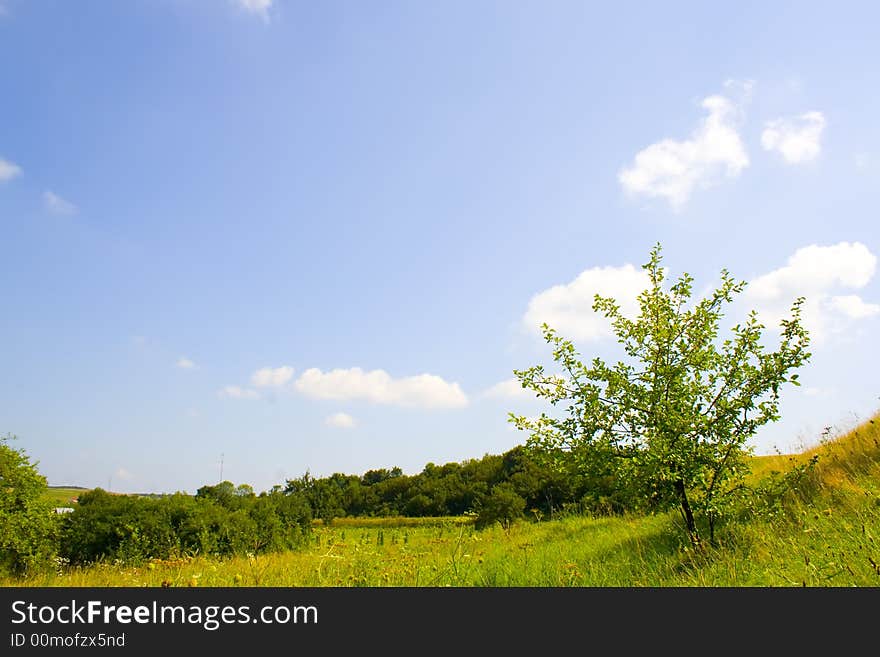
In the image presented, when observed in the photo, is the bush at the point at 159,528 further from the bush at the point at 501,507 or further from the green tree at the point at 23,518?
the bush at the point at 501,507

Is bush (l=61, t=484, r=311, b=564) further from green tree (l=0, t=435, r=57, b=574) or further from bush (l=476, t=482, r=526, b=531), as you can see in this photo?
bush (l=476, t=482, r=526, b=531)

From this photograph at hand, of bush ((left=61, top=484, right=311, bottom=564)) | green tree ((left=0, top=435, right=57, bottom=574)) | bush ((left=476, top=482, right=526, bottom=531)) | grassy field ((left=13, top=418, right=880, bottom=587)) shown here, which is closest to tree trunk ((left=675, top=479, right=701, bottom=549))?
grassy field ((left=13, top=418, right=880, bottom=587))

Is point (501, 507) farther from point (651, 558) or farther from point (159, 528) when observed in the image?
point (651, 558)

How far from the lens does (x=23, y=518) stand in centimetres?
1747

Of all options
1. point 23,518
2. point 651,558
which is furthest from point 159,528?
point 651,558

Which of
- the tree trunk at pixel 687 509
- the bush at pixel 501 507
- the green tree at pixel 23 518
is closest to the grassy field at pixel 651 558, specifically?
the tree trunk at pixel 687 509

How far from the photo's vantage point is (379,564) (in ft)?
24.0

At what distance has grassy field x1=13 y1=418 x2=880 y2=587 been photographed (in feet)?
21.2

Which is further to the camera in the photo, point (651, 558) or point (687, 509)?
point (651, 558)

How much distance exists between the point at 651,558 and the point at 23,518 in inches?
779

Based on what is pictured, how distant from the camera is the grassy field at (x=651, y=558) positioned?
647 centimetres

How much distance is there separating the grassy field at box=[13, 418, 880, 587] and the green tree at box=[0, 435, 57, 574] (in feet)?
17.2

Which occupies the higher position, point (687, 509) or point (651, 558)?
point (687, 509)
